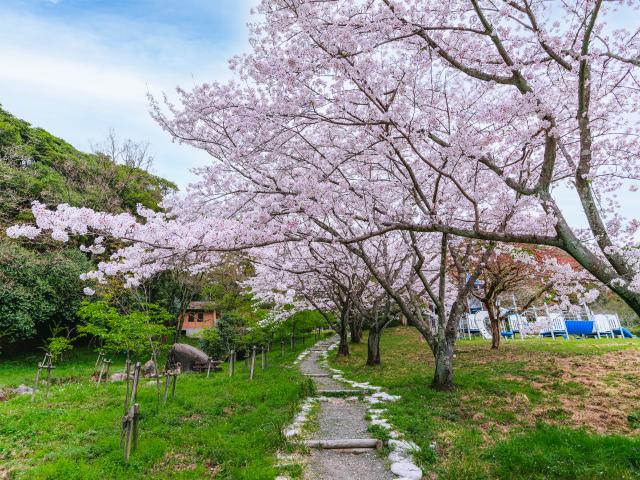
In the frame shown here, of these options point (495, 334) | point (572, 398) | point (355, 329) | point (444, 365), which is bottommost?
point (572, 398)

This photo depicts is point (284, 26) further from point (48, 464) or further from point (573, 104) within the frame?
point (48, 464)

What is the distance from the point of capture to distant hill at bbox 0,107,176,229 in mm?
17062

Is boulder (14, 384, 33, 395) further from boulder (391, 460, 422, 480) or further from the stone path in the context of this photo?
boulder (391, 460, 422, 480)

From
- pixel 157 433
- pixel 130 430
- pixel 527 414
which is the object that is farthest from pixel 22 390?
pixel 527 414

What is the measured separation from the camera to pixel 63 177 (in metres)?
20.2

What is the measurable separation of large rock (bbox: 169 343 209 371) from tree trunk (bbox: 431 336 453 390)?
10.1m

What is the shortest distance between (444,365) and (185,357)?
10.9 metres

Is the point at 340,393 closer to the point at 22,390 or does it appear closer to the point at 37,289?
the point at 22,390

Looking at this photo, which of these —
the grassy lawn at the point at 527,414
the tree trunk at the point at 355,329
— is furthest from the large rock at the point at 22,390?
the tree trunk at the point at 355,329

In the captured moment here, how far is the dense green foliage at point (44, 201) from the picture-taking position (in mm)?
14242

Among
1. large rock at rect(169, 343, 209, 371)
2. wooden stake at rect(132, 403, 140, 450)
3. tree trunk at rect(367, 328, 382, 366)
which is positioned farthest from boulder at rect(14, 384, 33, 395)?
tree trunk at rect(367, 328, 382, 366)

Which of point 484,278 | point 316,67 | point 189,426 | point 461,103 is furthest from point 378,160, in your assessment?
point 484,278

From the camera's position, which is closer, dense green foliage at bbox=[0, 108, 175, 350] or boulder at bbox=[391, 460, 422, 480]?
boulder at bbox=[391, 460, 422, 480]

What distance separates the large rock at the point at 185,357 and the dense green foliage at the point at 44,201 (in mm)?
5667
